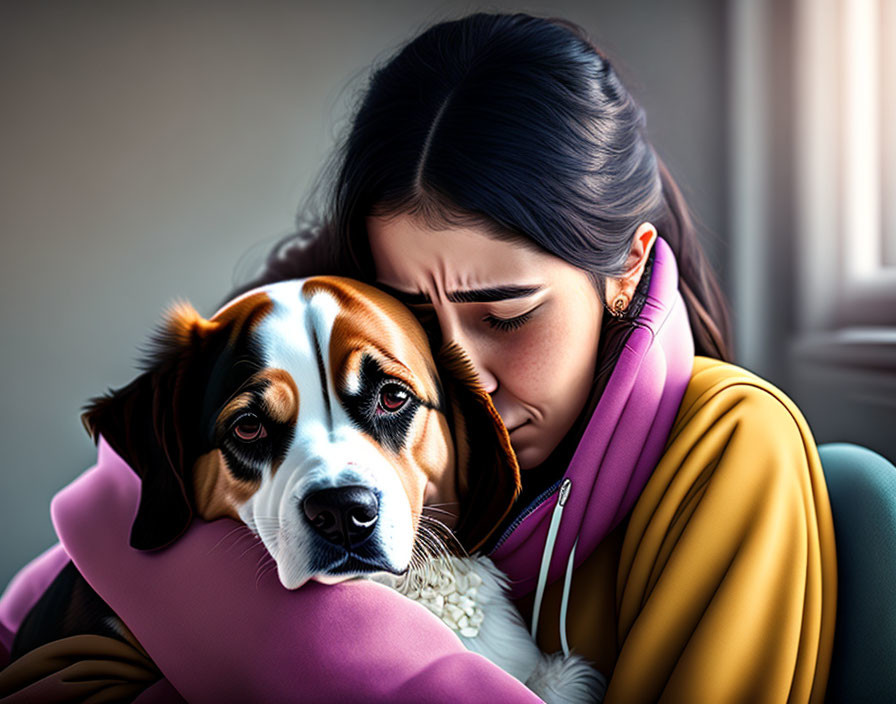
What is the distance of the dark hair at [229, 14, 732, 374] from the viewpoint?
0.89 m

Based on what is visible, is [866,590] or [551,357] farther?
[551,357]

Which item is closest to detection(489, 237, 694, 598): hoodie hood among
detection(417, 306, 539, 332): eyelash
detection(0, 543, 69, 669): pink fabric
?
detection(417, 306, 539, 332): eyelash

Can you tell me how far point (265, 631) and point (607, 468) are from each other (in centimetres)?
42

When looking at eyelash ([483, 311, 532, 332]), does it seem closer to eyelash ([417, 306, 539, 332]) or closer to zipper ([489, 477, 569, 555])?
eyelash ([417, 306, 539, 332])

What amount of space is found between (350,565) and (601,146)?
0.58 m

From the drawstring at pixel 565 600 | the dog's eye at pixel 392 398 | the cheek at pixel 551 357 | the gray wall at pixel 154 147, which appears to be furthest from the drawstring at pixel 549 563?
the gray wall at pixel 154 147

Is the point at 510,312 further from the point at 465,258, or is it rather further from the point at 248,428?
the point at 248,428

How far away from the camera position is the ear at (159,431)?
32.1 inches

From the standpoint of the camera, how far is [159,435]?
0.82 meters

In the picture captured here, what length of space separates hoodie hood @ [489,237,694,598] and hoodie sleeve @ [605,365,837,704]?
0.03m

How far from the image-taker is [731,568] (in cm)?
77

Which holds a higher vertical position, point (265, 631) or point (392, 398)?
point (392, 398)

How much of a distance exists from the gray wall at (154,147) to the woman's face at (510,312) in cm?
42

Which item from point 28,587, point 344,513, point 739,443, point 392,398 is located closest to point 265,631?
point 344,513
